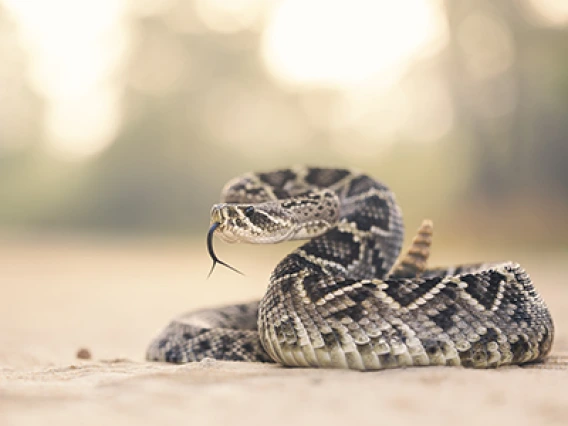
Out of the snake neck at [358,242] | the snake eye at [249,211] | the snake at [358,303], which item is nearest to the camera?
the snake at [358,303]

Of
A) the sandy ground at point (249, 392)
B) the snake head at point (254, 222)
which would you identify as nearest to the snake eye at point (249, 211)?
the snake head at point (254, 222)

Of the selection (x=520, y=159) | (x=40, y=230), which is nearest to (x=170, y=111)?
(x=40, y=230)

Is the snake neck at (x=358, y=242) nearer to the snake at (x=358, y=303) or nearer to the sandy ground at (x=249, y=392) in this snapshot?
the snake at (x=358, y=303)

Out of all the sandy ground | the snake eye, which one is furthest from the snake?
the sandy ground

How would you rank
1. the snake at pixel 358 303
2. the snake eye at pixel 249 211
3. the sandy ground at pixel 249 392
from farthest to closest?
the snake eye at pixel 249 211, the snake at pixel 358 303, the sandy ground at pixel 249 392

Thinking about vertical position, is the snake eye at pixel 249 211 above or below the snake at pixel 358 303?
above

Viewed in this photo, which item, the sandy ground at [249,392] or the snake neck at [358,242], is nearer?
the sandy ground at [249,392]

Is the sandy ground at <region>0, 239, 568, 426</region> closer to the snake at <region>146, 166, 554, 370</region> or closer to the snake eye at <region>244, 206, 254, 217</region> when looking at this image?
the snake at <region>146, 166, 554, 370</region>
